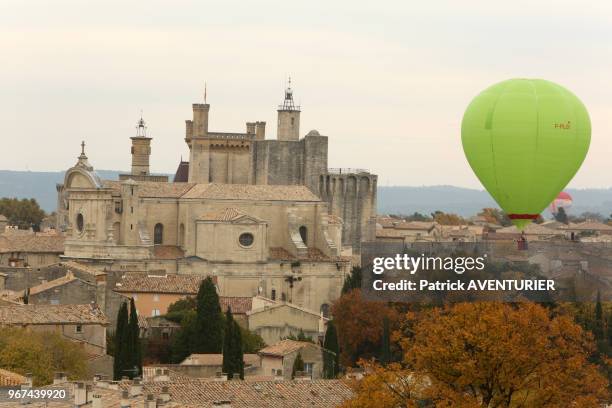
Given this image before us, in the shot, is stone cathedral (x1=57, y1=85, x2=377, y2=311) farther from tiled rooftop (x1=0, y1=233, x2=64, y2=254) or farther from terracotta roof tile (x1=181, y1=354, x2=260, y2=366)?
terracotta roof tile (x1=181, y1=354, x2=260, y2=366)

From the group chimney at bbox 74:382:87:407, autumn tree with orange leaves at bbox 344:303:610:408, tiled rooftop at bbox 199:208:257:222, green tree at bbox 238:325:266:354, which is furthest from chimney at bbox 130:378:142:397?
tiled rooftop at bbox 199:208:257:222

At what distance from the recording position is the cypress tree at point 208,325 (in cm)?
6981

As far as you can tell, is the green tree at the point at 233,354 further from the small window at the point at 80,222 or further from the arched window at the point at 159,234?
the arched window at the point at 159,234

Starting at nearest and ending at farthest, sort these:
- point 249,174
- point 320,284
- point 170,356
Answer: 1. point 170,356
2. point 320,284
3. point 249,174

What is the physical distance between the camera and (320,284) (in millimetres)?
93250

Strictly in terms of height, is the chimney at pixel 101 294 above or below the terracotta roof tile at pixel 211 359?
above

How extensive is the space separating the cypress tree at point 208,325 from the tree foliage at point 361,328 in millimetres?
3999

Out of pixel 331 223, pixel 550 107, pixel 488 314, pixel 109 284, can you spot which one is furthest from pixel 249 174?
pixel 488 314

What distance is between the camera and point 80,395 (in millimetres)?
44781

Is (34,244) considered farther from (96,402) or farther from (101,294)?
(96,402)

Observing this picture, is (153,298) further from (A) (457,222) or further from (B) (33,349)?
(A) (457,222)

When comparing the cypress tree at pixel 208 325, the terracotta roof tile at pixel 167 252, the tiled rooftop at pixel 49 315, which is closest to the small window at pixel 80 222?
the terracotta roof tile at pixel 167 252

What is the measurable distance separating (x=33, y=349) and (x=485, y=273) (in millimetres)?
20342

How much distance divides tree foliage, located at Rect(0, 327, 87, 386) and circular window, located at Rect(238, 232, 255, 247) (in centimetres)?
3079
